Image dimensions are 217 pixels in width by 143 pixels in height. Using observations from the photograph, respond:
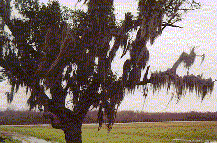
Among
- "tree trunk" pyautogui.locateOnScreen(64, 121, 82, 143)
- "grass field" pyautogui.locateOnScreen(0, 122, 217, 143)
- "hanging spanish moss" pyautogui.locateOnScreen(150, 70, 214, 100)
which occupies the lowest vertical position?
"grass field" pyautogui.locateOnScreen(0, 122, 217, 143)

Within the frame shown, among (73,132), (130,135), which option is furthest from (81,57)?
(130,135)

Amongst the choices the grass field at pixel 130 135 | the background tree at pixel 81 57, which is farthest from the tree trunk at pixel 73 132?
the grass field at pixel 130 135

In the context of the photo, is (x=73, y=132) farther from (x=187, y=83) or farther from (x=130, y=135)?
(x=130, y=135)

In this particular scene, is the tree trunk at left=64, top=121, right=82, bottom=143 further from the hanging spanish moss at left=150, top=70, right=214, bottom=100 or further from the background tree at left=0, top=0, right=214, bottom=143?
the hanging spanish moss at left=150, top=70, right=214, bottom=100

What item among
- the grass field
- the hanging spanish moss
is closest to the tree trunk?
the hanging spanish moss

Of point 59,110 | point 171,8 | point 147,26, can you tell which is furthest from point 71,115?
point 171,8

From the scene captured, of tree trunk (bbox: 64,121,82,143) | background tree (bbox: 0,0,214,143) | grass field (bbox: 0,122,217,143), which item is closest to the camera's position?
background tree (bbox: 0,0,214,143)

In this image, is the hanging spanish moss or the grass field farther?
the grass field

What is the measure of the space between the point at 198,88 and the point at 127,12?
17.6 feet

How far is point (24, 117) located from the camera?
68.9 meters

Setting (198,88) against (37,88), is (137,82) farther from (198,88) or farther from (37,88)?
(37,88)

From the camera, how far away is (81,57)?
13.0 meters

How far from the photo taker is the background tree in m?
12.7

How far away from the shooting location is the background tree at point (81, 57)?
41.6 ft
